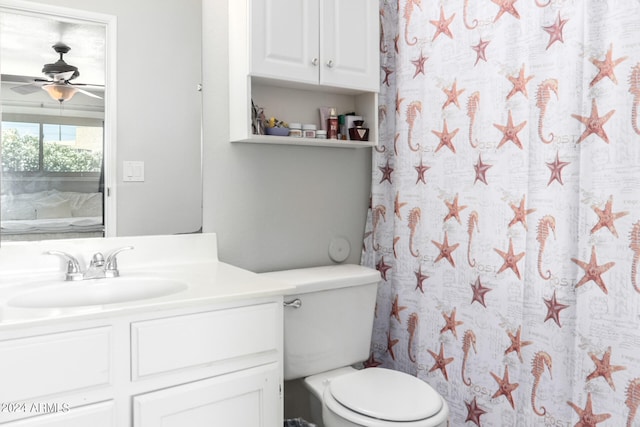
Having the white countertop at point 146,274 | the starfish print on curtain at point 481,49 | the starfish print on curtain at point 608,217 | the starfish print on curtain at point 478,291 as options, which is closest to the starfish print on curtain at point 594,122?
the starfish print on curtain at point 608,217

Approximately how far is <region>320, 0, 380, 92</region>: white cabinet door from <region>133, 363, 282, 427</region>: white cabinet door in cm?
109

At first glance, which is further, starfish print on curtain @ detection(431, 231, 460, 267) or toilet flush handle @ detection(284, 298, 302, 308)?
starfish print on curtain @ detection(431, 231, 460, 267)

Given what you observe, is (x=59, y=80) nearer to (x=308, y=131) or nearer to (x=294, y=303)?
(x=308, y=131)

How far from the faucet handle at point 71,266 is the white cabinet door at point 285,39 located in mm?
840

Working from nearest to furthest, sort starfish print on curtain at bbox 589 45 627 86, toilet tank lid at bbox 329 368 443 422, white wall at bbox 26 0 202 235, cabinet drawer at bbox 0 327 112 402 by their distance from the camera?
cabinet drawer at bbox 0 327 112 402, starfish print on curtain at bbox 589 45 627 86, toilet tank lid at bbox 329 368 443 422, white wall at bbox 26 0 202 235

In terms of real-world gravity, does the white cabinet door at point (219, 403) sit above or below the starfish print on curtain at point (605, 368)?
below

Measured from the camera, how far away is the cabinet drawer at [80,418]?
1033 millimetres

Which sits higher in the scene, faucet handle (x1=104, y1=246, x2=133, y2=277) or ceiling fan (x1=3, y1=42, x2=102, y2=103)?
ceiling fan (x1=3, y1=42, x2=102, y2=103)

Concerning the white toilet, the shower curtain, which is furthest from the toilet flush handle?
the shower curtain

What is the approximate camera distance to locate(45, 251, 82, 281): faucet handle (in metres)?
1.44

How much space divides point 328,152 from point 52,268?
3.70 feet

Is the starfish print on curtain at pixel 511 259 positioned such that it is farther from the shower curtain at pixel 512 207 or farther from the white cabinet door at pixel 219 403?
the white cabinet door at pixel 219 403

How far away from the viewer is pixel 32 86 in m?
1.47

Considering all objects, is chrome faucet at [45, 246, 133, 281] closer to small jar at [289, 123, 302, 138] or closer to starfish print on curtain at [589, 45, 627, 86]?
small jar at [289, 123, 302, 138]
